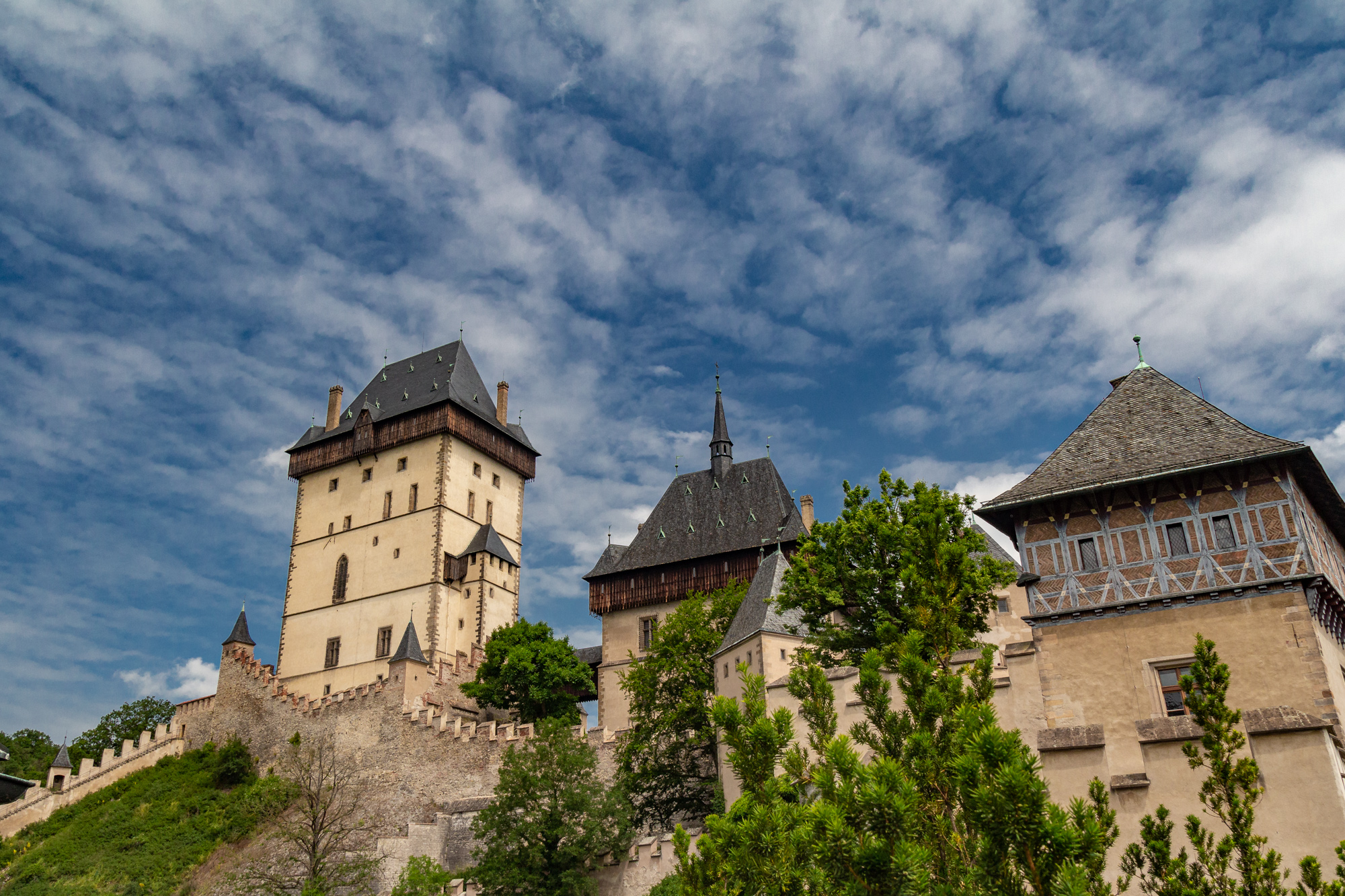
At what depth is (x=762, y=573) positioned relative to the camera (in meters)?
31.8

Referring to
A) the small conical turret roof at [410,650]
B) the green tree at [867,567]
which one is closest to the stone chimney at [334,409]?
the small conical turret roof at [410,650]

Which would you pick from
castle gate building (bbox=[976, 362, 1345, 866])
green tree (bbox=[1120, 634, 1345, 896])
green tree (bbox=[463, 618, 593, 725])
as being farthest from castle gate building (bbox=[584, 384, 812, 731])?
green tree (bbox=[1120, 634, 1345, 896])

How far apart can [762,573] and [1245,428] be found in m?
15.1

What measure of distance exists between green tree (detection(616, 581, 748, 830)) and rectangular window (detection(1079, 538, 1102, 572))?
10.8 metres

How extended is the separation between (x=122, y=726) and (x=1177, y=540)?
2094 inches

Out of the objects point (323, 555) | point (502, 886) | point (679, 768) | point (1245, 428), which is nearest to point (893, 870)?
point (1245, 428)

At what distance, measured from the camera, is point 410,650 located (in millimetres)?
37688

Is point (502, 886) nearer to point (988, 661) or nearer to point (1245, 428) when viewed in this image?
point (988, 661)

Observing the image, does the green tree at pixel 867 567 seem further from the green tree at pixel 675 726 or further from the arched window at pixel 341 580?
the arched window at pixel 341 580

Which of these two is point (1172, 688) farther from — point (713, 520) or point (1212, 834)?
point (713, 520)

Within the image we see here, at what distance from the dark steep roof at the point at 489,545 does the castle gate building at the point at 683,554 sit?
5.10m

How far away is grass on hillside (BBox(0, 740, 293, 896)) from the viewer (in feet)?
102

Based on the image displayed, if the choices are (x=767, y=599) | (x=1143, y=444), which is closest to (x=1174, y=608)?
(x=1143, y=444)

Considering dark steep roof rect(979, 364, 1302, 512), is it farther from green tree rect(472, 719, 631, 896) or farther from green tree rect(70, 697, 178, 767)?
green tree rect(70, 697, 178, 767)
